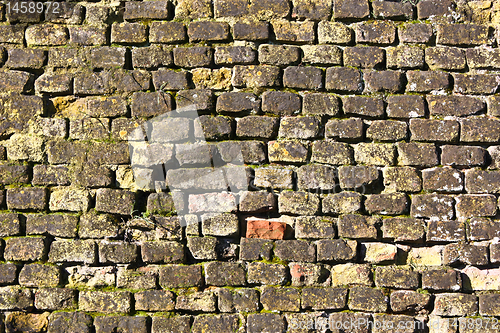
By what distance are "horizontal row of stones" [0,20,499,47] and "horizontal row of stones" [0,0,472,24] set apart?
0.04 meters

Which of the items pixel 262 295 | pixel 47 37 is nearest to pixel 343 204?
pixel 262 295

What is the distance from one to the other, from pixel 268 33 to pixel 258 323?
149 cm

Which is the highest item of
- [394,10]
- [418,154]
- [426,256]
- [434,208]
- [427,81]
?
[394,10]

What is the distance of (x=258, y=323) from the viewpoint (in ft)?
5.93

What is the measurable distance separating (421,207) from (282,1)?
1308 millimetres

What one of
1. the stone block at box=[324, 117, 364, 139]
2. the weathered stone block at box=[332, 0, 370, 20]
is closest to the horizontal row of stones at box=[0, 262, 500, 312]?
the stone block at box=[324, 117, 364, 139]

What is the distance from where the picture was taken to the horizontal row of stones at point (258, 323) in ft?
5.94

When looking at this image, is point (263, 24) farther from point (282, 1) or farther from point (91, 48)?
point (91, 48)

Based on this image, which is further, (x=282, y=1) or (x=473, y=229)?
(x=282, y=1)

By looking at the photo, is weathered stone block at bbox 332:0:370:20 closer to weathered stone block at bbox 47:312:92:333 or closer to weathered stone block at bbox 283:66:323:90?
weathered stone block at bbox 283:66:323:90

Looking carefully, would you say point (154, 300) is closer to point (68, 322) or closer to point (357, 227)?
point (68, 322)

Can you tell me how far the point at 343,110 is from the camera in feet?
6.37

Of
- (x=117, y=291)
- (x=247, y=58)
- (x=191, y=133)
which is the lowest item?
(x=117, y=291)

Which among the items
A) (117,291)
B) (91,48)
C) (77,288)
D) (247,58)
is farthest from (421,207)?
(91,48)
